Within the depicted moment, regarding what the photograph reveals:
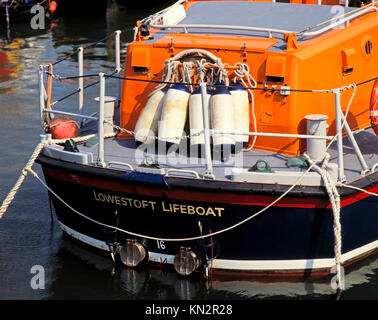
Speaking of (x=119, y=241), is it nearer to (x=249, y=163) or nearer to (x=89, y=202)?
(x=89, y=202)

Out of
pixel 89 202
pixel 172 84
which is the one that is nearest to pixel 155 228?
pixel 89 202

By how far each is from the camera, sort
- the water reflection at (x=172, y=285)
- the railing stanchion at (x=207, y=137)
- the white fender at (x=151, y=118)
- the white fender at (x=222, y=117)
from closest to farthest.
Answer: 1. the railing stanchion at (x=207, y=137)
2. the water reflection at (x=172, y=285)
3. the white fender at (x=222, y=117)
4. the white fender at (x=151, y=118)

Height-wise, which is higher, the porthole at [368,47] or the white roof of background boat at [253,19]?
the white roof of background boat at [253,19]

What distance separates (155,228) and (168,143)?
1038 millimetres

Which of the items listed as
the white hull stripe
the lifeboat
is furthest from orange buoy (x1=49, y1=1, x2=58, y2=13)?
the white hull stripe

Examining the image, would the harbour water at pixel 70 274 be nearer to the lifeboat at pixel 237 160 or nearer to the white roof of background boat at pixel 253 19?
the lifeboat at pixel 237 160

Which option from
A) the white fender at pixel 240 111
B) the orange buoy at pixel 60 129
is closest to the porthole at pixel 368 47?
the white fender at pixel 240 111

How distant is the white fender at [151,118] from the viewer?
8.98m

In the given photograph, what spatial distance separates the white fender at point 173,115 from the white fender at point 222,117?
391mm

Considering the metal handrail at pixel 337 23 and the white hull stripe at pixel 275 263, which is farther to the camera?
the metal handrail at pixel 337 23

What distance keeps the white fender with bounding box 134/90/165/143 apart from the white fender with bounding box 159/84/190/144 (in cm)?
17

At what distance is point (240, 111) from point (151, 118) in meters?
1.09

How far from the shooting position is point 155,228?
8641 millimetres
